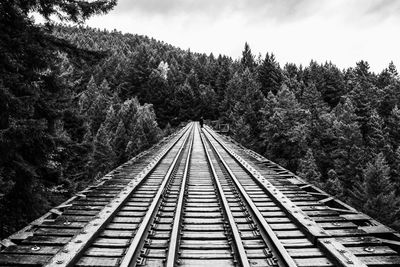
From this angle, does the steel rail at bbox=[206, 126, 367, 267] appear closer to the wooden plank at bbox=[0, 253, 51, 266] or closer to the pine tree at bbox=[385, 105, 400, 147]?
the wooden plank at bbox=[0, 253, 51, 266]

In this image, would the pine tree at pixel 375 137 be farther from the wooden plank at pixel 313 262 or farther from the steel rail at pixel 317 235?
the wooden plank at pixel 313 262

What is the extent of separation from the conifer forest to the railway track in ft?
7.69

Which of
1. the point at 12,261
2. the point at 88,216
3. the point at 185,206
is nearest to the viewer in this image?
the point at 12,261

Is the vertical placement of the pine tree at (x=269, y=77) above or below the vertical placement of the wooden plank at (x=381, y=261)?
above

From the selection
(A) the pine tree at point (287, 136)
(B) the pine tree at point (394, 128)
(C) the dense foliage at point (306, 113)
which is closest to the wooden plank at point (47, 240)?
(C) the dense foliage at point (306, 113)

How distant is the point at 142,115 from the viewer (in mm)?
57656

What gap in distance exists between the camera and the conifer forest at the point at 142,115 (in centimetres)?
836

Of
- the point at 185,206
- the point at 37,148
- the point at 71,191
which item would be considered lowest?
the point at 71,191

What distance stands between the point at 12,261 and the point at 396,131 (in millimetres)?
60881

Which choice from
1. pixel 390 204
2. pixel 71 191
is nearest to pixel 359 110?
pixel 390 204

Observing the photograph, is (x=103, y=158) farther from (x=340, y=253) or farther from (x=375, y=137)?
(x=340, y=253)

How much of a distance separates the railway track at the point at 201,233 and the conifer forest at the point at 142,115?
2.35m

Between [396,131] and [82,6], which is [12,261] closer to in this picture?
[82,6]

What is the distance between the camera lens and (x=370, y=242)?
5270mm
